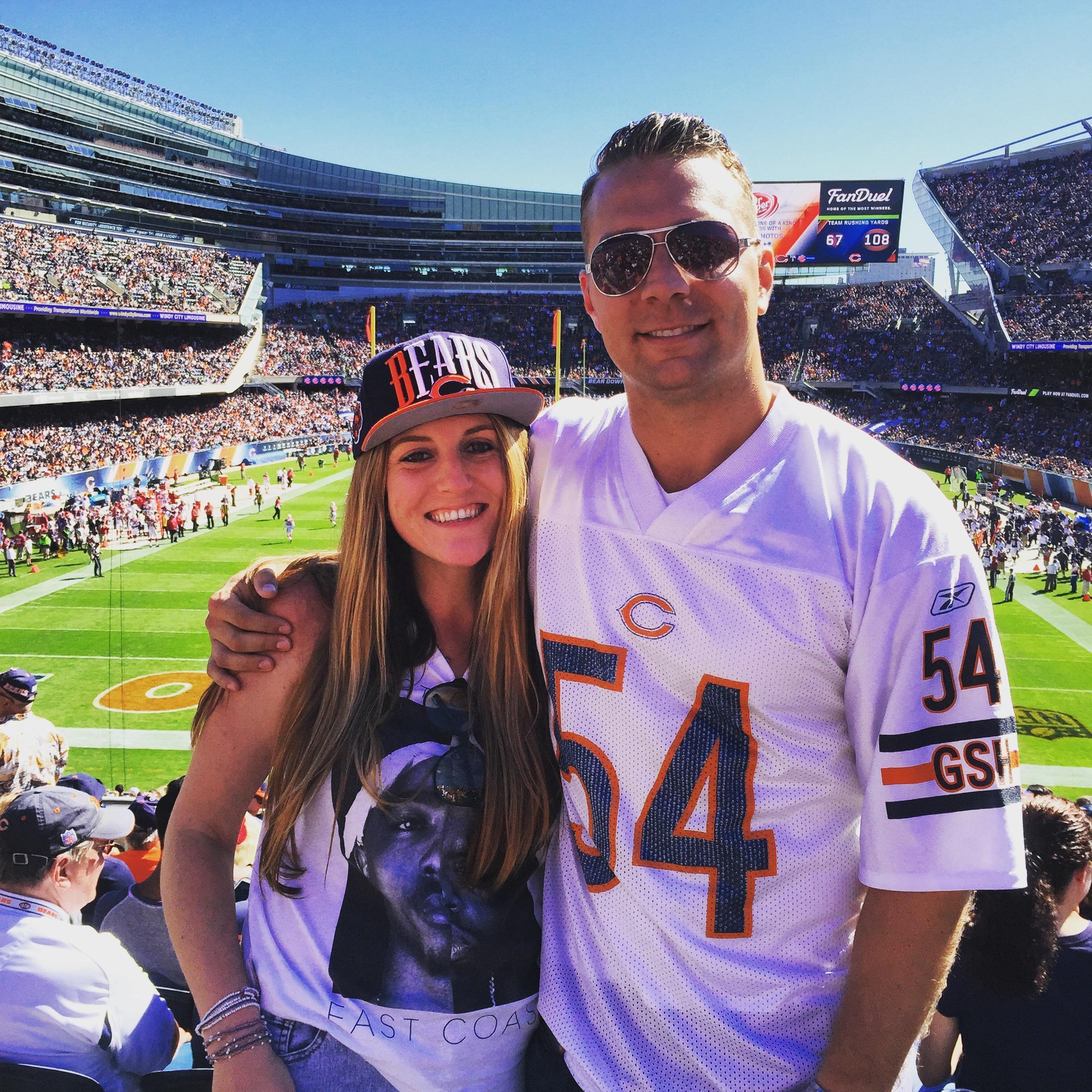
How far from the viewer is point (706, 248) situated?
1.84m

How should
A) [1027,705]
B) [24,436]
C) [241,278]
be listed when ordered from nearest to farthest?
[1027,705], [24,436], [241,278]

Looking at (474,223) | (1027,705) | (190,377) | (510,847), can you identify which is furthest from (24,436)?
(474,223)

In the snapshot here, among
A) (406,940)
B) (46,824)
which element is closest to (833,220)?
(46,824)

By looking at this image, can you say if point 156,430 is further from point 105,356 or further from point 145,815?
point 145,815

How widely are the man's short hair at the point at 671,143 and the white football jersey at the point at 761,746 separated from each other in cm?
59

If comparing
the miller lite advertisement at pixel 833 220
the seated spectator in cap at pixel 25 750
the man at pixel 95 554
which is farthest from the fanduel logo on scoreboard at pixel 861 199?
the seated spectator in cap at pixel 25 750

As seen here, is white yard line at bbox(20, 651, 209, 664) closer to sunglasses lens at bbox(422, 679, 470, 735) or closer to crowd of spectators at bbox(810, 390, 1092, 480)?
sunglasses lens at bbox(422, 679, 470, 735)

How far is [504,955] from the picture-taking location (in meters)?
1.95

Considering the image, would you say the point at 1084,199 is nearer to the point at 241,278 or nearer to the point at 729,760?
the point at 241,278

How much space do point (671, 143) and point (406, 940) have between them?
1962 millimetres

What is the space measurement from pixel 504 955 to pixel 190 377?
172 ft

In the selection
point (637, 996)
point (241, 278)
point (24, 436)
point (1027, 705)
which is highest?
point (241, 278)

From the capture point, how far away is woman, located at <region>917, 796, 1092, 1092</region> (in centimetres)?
259

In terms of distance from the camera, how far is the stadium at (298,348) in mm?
17031
